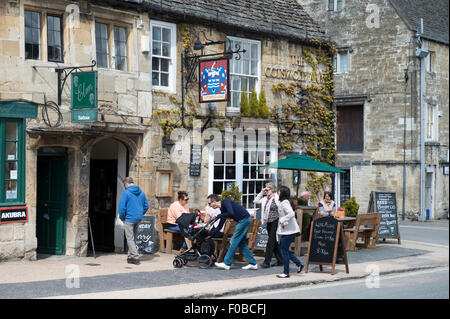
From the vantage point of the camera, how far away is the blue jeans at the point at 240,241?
1277 centimetres

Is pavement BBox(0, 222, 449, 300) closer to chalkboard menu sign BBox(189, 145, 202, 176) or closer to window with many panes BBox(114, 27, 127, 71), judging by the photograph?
chalkboard menu sign BBox(189, 145, 202, 176)

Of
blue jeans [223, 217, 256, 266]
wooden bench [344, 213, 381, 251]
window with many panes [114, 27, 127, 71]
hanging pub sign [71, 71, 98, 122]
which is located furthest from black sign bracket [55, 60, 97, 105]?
wooden bench [344, 213, 381, 251]

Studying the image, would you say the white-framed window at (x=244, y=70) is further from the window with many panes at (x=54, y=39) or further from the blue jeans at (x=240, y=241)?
the blue jeans at (x=240, y=241)

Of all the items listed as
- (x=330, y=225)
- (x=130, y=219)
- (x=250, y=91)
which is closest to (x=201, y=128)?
(x=250, y=91)

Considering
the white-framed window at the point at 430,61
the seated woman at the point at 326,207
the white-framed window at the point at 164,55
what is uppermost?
the white-framed window at the point at 430,61

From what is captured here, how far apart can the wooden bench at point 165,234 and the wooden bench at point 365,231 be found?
4.30m

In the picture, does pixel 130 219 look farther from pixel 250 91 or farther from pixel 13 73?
pixel 250 91

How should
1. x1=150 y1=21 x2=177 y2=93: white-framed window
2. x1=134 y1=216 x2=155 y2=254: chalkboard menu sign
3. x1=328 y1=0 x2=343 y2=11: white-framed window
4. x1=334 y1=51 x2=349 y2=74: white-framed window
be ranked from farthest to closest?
x1=334 y1=51 x2=349 y2=74: white-framed window < x1=328 y1=0 x2=343 y2=11: white-framed window < x1=150 y1=21 x2=177 y2=93: white-framed window < x1=134 y1=216 x2=155 y2=254: chalkboard menu sign

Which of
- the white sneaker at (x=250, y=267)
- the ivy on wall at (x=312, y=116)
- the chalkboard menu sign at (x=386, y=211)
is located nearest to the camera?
the white sneaker at (x=250, y=267)

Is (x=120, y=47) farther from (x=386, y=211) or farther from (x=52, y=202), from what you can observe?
(x=386, y=211)

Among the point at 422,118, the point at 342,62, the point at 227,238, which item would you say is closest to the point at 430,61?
the point at 422,118

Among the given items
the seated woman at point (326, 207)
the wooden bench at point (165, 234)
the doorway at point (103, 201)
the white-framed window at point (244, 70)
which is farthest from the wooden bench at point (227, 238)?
the white-framed window at point (244, 70)

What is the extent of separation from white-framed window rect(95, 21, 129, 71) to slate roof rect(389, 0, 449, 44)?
18098 millimetres

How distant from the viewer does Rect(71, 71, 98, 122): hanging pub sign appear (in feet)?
42.1
